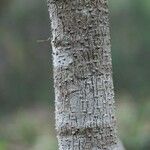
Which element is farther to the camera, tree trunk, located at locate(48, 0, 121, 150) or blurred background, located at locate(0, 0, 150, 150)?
blurred background, located at locate(0, 0, 150, 150)

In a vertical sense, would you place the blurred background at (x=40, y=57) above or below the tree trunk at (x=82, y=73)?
below

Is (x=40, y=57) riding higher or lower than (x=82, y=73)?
lower

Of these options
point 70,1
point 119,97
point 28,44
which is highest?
point 70,1

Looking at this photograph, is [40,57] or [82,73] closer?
[82,73]

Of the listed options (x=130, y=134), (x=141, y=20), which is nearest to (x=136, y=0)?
(x=141, y=20)

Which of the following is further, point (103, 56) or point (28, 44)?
point (28, 44)

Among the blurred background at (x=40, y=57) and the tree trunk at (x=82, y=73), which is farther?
the blurred background at (x=40, y=57)

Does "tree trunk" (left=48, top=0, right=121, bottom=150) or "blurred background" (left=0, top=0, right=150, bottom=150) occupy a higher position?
"tree trunk" (left=48, top=0, right=121, bottom=150)

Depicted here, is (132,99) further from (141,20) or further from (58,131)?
(58,131)
